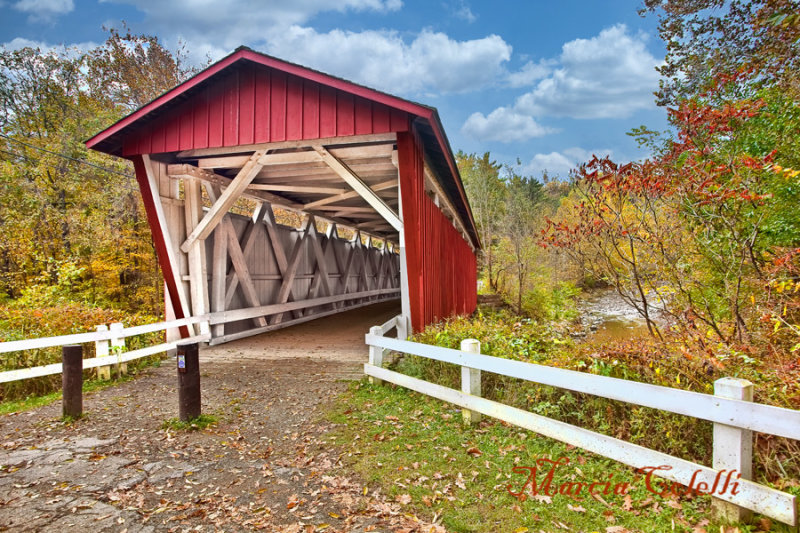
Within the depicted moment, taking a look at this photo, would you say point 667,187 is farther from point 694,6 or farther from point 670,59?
point 670,59

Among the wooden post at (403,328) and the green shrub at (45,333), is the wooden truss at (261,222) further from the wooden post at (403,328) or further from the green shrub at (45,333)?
the wooden post at (403,328)

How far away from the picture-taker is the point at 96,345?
19.9ft

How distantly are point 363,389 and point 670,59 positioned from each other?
12.2 metres

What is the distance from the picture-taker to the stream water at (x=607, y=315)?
16.7m

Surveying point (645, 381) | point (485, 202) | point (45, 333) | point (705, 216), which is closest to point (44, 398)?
point (45, 333)

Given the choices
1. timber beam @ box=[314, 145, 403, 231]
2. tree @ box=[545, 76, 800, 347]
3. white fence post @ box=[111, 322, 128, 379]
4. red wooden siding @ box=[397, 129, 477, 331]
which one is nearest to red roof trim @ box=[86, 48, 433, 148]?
red wooden siding @ box=[397, 129, 477, 331]

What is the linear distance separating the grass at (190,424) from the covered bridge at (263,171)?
313cm

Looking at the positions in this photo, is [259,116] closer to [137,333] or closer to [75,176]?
[137,333]

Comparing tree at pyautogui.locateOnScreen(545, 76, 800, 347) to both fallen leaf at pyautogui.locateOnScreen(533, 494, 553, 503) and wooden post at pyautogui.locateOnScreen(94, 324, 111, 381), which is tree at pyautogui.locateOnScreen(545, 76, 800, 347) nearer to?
fallen leaf at pyautogui.locateOnScreen(533, 494, 553, 503)

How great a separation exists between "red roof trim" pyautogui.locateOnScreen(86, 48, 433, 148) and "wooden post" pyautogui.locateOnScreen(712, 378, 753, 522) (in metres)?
4.52

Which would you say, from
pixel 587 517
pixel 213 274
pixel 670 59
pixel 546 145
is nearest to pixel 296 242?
pixel 213 274

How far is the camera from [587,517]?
2.51 meters

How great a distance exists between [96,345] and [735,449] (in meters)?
7.27

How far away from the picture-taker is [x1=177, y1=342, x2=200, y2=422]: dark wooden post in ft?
13.9
